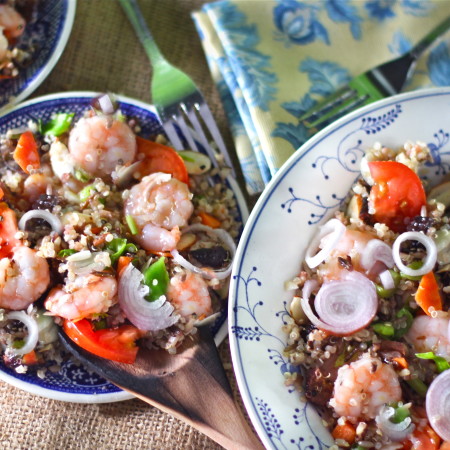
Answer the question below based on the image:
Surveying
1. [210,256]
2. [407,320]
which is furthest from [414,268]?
[210,256]

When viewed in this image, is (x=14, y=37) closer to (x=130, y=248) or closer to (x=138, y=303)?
(x=130, y=248)

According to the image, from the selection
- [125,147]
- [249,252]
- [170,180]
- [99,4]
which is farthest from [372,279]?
[99,4]

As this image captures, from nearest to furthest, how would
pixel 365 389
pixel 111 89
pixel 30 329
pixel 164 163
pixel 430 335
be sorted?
1. pixel 365 389
2. pixel 430 335
3. pixel 30 329
4. pixel 164 163
5. pixel 111 89

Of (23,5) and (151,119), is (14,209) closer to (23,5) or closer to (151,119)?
(151,119)

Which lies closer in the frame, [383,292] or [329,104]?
[383,292]

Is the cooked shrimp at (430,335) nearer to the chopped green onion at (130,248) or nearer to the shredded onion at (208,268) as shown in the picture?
the shredded onion at (208,268)

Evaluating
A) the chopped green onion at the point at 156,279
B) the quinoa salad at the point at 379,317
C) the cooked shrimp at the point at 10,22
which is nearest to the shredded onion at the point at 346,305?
the quinoa salad at the point at 379,317

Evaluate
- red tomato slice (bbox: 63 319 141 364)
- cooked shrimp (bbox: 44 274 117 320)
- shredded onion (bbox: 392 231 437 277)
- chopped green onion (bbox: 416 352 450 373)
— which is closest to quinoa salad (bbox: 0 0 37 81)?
cooked shrimp (bbox: 44 274 117 320)

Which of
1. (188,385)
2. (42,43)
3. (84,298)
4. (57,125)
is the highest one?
(42,43)
